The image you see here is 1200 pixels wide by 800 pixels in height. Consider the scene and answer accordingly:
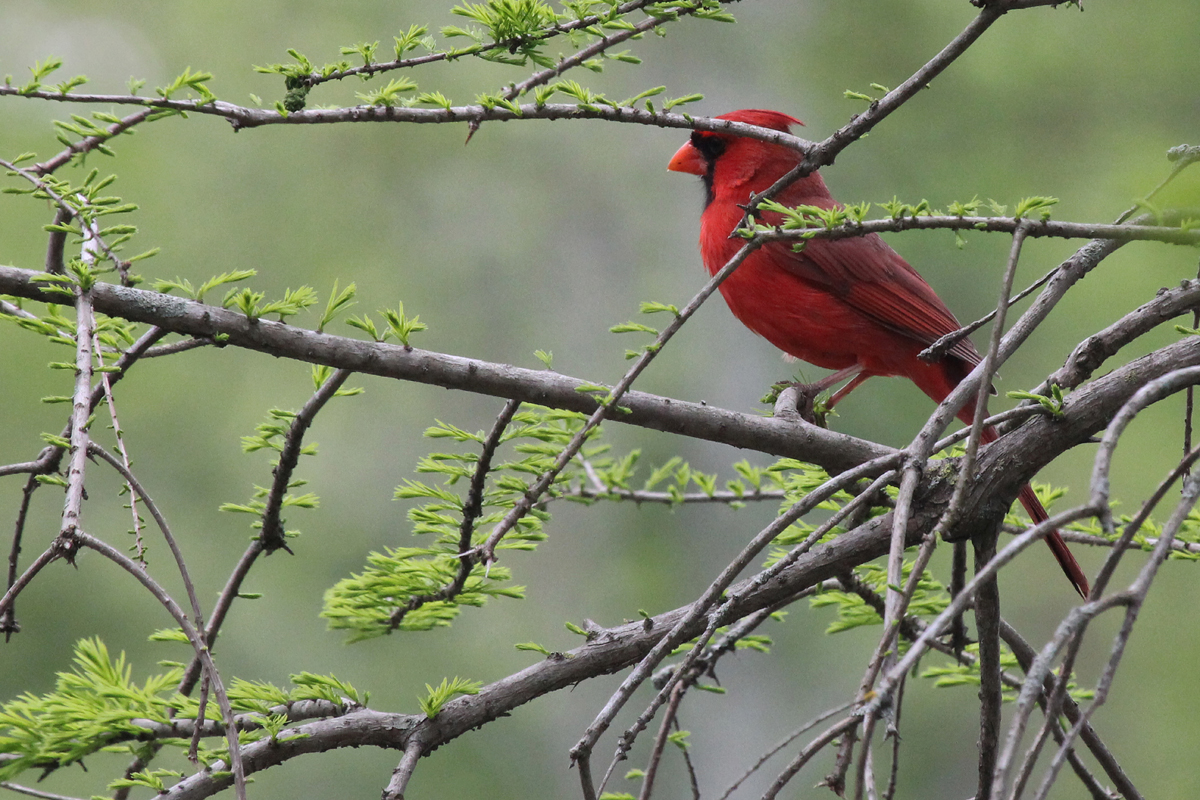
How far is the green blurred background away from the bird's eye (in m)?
3.00

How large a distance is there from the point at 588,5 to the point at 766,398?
1.07 meters

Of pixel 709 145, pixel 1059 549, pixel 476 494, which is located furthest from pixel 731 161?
pixel 476 494

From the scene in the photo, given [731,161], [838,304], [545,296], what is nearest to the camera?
[838,304]

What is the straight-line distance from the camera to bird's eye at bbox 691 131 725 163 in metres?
3.03

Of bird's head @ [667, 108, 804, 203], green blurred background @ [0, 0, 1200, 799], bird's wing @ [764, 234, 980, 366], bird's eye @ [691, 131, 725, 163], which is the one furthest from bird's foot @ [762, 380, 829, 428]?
green blurred background @ [0, 0, 1200, 799]

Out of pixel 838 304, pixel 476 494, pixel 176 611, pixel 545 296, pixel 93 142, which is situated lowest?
pixel 176 611

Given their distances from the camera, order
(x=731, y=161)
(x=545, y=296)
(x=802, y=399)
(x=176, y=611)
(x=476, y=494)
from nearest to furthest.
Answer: (x=176, y=611) < (x=476, y=494) < (x=802, y=399) < (x=731, y=161) < (x=545, y=296)

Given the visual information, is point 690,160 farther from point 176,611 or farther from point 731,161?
point 176,611

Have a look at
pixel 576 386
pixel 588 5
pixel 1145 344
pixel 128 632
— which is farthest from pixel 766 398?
pixel 128 632

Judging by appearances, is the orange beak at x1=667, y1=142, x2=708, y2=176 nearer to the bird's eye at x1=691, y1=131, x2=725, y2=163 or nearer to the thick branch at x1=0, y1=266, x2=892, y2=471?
the bird's eye at x1=691, y1=131, x2=725, y2=163

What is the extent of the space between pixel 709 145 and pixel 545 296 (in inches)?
198

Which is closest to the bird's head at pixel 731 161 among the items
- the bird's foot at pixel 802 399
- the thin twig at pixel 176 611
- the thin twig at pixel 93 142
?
the bird's foot at pixel 802 399

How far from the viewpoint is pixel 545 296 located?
8.03m

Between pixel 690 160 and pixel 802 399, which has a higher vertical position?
pixel 690 160
